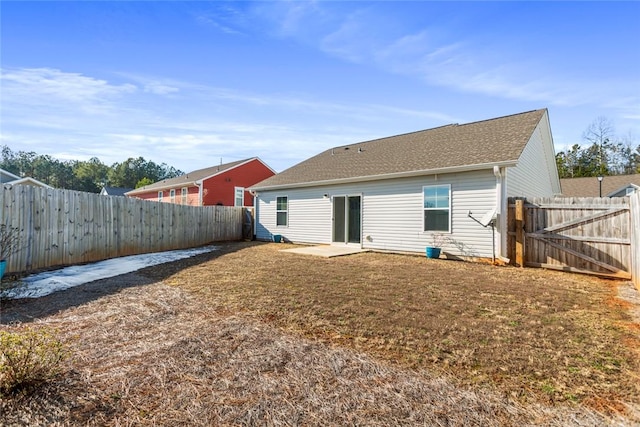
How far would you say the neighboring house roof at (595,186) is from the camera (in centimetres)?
2080

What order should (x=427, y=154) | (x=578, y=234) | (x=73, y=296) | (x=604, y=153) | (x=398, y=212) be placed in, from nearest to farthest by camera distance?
(x=73, y=296) < (x=578, y=234) < (x=398, y=212) < (x=427, y=154) < (x=604, y=153)

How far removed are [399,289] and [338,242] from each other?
6.80 metres

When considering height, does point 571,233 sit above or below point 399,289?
above

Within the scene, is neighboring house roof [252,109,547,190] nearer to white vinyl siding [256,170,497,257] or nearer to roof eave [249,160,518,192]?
roof eave [249,160,518,192]

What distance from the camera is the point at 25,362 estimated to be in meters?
2.16

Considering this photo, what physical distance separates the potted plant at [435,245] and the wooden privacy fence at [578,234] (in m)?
1.75

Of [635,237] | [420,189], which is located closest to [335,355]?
[635,237]

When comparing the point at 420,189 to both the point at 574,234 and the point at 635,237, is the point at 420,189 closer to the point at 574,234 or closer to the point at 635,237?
the point at 574,234

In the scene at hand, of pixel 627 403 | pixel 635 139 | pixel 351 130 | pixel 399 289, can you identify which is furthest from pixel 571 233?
pixel 635 139

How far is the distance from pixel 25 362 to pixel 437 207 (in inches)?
360

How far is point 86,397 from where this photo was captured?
84.0 inches

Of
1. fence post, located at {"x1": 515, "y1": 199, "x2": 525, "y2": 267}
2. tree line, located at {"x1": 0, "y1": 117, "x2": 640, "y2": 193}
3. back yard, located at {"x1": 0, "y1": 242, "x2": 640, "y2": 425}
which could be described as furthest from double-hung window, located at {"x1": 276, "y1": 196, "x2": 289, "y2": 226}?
tree line, located at {"x1": 0, "y1": 117, "x2": 640, "y2": 193}

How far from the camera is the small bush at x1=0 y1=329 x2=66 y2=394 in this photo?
6.88 feet

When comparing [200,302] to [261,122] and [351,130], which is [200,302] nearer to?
[261,122]
